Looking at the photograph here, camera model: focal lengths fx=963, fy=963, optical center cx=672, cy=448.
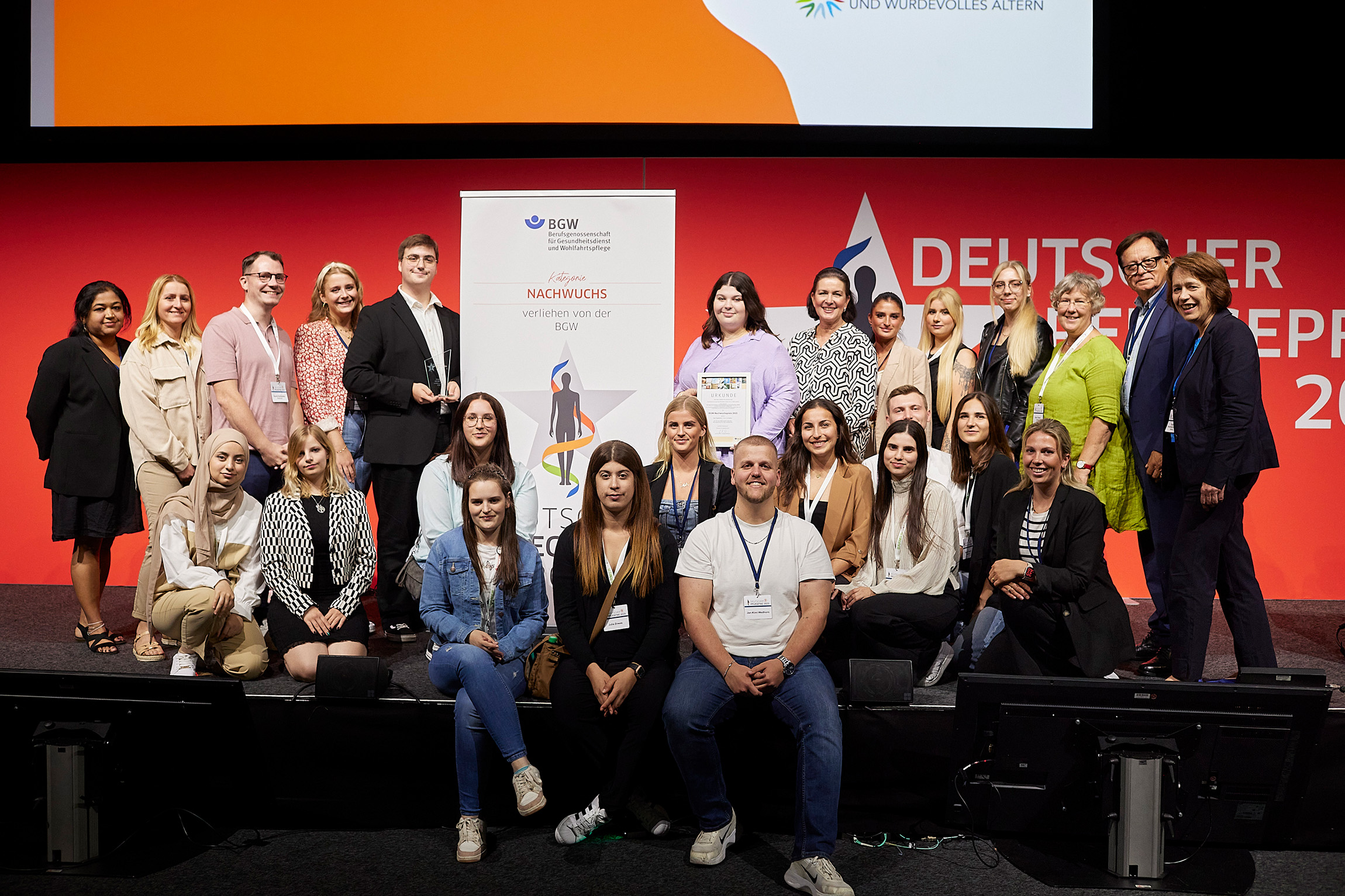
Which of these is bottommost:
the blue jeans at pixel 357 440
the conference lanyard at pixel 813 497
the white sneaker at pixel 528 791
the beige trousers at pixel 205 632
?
the white sneaker at pixel 528 791

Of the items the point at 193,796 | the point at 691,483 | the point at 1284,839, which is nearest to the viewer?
the point at 1284,839

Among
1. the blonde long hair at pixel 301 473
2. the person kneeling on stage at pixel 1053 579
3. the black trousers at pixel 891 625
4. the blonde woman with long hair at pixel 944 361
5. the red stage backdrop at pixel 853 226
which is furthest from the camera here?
the red stage backdrop at pixel 853 226

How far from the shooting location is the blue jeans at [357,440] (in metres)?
4.27

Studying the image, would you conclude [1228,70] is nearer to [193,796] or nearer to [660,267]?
[660,267]

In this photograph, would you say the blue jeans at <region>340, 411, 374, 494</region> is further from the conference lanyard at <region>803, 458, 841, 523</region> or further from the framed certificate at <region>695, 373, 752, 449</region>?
the conference lanyard at <region>803, 458, 841, 523</region>

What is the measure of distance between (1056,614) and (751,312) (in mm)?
1692

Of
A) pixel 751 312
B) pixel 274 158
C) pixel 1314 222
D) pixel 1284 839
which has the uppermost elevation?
pixel 274 158

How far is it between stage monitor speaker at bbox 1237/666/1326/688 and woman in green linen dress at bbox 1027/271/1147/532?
1553 mm

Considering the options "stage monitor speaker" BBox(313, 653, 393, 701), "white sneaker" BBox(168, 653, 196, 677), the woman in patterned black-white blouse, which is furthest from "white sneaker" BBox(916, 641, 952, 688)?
"white sneaker" BBox(168, 653, 196, 677)

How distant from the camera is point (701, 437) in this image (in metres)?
3.59

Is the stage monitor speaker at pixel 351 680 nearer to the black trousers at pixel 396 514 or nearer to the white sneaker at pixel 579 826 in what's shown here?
the white sneaker at pixel 579 826

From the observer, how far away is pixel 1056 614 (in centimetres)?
323

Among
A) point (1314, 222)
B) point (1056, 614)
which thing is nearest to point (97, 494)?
point (1056, 614)

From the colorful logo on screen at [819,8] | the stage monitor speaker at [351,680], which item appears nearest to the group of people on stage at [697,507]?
the stage monitor speaker at [351,680]
